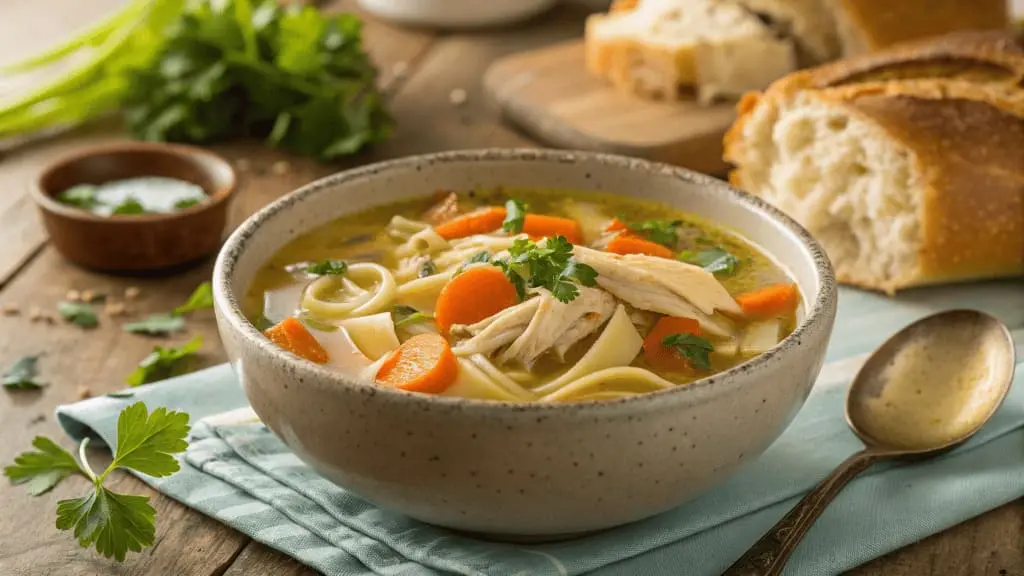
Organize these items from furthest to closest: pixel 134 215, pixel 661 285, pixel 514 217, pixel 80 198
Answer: pixel 80 198 → pixel 134 215 → pixel 514 217 → pixel 661 285

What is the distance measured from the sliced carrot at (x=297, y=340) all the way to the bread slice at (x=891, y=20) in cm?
319

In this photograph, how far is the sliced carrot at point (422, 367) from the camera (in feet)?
8.26

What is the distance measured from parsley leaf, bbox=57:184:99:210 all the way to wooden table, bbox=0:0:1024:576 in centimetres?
20

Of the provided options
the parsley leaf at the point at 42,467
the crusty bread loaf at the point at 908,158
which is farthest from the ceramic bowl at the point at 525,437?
the crusty bread loaf at the point at 908,158

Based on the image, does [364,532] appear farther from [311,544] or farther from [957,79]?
[957,79]

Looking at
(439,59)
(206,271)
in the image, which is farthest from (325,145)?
(439,59)

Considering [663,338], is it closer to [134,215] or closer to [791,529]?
[791,529]

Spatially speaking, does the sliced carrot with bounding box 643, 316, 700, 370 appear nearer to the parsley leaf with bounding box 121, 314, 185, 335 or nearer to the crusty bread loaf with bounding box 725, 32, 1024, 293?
the crusty bread loaf with bounding box 725, 32, 1024, 293

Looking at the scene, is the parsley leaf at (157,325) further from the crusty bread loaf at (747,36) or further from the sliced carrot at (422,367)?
the crusty bread loaf at (747,36)

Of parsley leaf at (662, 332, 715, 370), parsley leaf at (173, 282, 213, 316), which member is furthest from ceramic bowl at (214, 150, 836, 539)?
parsley leaf at (173, 282, 213, 316)

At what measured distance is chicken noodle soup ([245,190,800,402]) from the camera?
2.62 metres

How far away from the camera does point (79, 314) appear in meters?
3.78

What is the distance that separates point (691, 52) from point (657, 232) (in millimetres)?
2048

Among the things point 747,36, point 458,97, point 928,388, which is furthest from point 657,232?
point 458,97
